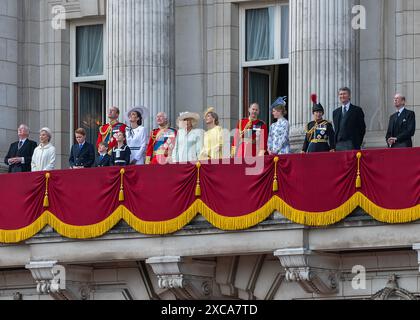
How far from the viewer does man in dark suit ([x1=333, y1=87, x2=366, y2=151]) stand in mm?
54625

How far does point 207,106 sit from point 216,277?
24.3 feet

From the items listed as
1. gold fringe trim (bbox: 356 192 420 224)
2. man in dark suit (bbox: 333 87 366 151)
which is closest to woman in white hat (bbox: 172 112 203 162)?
man in dark suit (bbox: 333 87 366 151)

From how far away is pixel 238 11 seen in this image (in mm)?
62938

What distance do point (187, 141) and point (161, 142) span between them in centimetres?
87

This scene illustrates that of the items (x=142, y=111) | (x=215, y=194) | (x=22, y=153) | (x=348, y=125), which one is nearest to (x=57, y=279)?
(x=22, y=153)

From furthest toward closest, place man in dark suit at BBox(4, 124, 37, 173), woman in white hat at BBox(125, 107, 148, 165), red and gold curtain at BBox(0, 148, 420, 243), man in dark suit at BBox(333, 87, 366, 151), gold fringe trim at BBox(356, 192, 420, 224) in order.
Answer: man in dark suit at BBox(4, 124, 37, 173) < woman in white hat at BBox(125, 107, 148, 165) < man in dark suit at BBox(333, 87, 366, 151) < red and gold curtain at BBox(0, 148, 420, 243) < gold fringe trim at BBox(356, 192, 420, 224)

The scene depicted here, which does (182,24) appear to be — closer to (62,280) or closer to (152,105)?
(152,105)

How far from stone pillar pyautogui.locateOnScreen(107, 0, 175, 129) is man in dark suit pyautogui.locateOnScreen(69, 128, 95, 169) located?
5.90 ft

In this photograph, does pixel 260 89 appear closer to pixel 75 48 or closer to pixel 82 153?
pixel 75 48

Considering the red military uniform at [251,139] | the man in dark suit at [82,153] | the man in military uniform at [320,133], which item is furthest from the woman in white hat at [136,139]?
the man in military uniform at [320,133]

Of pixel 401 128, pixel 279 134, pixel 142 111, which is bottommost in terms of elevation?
pixel 279 134

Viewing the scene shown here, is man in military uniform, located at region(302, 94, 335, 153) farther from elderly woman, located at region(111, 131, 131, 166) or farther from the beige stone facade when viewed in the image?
elderly woman, located at region(111, 131, 131, 166)

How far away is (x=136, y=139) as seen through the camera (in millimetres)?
57281
